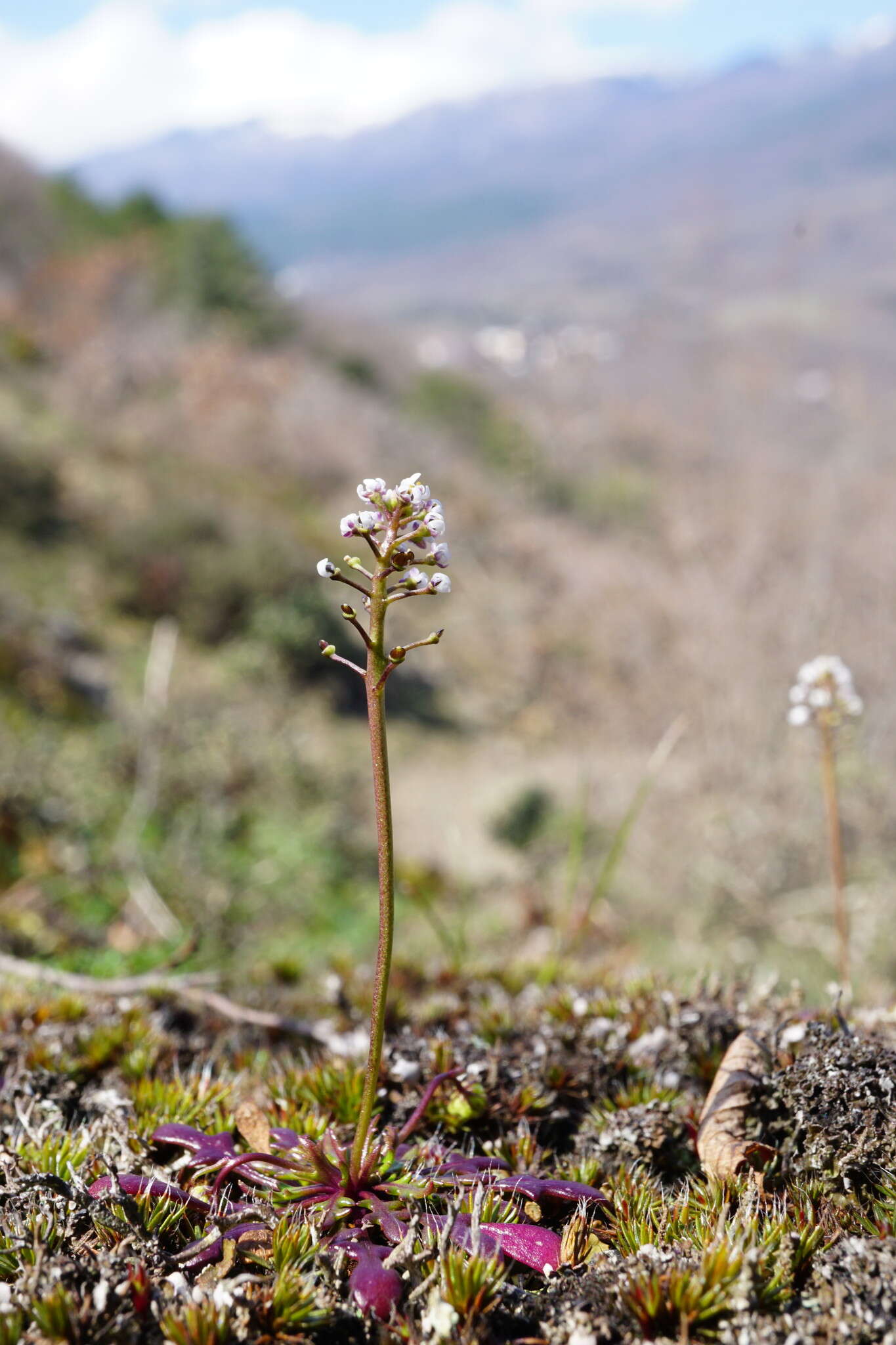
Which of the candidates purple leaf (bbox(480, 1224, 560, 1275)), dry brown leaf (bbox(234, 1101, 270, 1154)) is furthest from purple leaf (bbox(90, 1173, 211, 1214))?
purple leaf (bbox(480, 1224, 560, 1275))

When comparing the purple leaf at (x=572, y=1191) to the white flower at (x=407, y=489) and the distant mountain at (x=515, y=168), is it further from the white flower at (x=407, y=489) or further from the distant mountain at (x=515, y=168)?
the distant mountain at (x=515, y=168)

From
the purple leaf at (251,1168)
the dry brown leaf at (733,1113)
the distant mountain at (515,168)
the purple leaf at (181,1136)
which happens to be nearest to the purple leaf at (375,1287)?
the purple leaf at (251,1168)

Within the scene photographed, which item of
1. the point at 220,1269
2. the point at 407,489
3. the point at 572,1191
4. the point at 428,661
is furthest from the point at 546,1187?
the point at 428,661

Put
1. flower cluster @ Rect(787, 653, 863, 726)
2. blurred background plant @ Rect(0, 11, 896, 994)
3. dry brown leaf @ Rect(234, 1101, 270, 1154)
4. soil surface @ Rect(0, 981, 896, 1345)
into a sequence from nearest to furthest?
soil surface @ Rect(0, 981, 896, 1345), dry brown leaf @ Rect(234, 1101, 270, 1154), flower cluster @ Rect(787, 653, 863, 726), blurred background plant @ Rect(0, 11, 896, 994)

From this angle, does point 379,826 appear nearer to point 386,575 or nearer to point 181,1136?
point 386,575

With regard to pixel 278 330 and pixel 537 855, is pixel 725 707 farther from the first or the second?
pixel 278 330

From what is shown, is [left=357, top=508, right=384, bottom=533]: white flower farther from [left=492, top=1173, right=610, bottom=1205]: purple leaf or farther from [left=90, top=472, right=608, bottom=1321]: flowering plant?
[left=492, top=1173, right=610, bottom=1205]: purple leaf
